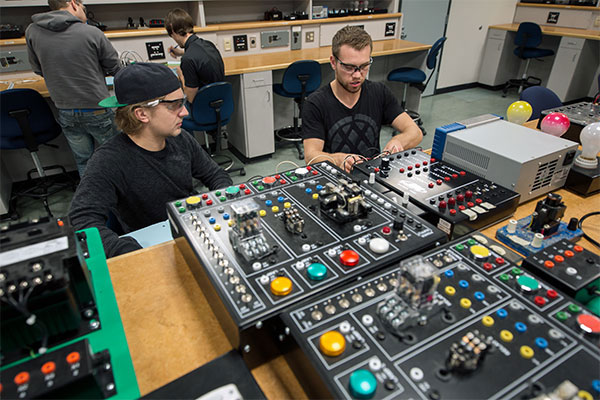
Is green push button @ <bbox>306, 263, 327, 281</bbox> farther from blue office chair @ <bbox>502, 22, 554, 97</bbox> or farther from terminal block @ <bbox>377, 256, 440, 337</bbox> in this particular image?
blue office chair @ <bbox>502, 22, 554, 97</bbox>

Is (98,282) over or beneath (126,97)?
beneath

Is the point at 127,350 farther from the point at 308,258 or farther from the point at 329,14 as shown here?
the point at 329,14

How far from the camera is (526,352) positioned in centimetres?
64

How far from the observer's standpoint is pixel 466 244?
35.3 inches

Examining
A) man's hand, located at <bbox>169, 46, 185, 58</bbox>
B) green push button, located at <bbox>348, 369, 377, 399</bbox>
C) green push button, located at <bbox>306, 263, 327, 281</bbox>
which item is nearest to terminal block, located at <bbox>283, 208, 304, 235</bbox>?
green push button, located at <bbox>306, 263, 327, 281</bbox>

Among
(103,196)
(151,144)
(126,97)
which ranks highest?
(126,97)

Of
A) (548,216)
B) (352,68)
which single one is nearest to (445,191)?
(548,216)

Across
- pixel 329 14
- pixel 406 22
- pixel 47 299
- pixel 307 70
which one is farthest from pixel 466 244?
pixel 406 22

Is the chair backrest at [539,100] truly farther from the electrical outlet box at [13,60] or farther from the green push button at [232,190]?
the electrical outlet box at [13,60]

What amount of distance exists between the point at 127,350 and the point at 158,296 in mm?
186

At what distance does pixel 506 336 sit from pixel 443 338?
118mm

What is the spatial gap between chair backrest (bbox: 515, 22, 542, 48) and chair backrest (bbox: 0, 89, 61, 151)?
19.1 ft

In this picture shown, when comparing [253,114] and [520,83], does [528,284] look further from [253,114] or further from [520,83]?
[520,83]

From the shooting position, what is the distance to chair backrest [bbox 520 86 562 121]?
2535 millimetres
